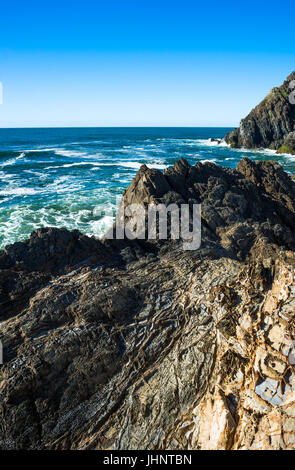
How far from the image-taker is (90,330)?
5203 millimetres

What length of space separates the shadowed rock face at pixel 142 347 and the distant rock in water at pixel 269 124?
59447mm

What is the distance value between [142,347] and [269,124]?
68.6m

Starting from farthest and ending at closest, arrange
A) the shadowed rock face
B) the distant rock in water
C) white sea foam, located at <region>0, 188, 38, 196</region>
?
the distant rock in water, white sea foam, located at <region>0, 188, 38, 196</region>, the shadowed rock face

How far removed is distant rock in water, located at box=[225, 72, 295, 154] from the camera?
195 ft

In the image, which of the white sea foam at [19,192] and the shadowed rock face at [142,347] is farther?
the white sea foam at [19,192]

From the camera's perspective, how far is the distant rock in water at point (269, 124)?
59438 mm

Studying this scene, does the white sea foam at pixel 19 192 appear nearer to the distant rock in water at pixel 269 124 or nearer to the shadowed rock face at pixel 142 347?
the shadowed rock face at pixel 142 347

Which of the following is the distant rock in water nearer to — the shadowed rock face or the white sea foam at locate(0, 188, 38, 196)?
the white sea foam at locate(0, 188, 38, 196)

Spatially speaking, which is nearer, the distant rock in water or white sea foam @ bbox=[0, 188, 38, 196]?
white sea foam @ bbox=[0, 188, 38, 196]

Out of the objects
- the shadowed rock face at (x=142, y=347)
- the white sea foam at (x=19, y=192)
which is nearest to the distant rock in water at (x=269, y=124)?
the white sea foam at (x=19, y=192)

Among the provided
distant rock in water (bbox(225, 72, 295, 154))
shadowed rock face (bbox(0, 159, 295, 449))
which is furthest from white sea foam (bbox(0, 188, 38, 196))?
distant rock in water (bbox(225, 72, 295, 154))

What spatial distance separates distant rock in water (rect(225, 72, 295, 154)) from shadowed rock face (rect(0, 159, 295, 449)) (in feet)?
195
